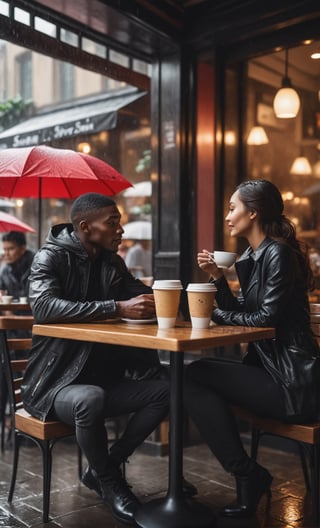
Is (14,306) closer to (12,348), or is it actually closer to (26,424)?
(12,348)

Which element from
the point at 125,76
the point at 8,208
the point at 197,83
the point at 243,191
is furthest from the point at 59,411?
the point at 8,208

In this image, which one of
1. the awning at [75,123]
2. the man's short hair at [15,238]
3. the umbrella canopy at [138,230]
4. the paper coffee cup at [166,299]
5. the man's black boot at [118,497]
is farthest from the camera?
the umbrella canopy at [138,230]

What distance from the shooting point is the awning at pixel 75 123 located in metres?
5.86

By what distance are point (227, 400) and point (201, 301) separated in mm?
655

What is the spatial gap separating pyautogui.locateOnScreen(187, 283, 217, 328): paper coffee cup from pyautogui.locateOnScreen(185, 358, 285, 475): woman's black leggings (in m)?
0.38

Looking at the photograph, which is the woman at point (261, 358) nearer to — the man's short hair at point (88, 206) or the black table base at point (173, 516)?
the black table base at point (173, 516)

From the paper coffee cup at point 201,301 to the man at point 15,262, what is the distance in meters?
3.09

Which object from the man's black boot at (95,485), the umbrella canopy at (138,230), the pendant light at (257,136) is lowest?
the man's black boot at (95,485)

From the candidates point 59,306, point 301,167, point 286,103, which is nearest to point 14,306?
point 59,306

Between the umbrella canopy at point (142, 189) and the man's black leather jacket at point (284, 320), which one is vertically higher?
the umbrella canopy at point (142, 189)

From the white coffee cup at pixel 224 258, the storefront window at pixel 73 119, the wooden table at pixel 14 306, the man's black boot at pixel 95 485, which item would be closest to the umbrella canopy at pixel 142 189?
the storefront window at pixel 73 119

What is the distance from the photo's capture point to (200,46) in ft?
15.4

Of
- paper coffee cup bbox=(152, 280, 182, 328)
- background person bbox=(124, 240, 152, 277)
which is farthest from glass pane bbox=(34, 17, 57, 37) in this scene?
paper coffee cup bbox=(152, 280, 182, 328)

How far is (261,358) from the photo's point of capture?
A: 306 centimetres
